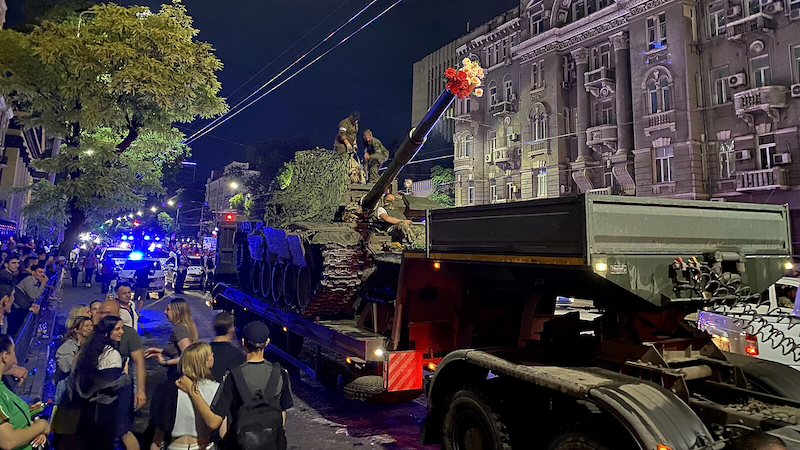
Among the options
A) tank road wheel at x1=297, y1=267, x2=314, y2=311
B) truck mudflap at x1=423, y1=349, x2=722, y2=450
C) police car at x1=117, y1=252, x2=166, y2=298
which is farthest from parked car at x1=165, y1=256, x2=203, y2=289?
truck mudflap at x1=423, y1=349, x2=722, y2=450

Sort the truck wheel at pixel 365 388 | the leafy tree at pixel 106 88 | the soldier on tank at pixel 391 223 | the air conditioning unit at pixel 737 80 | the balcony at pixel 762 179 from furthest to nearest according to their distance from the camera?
the air conditioning unit at pixel 737 80, the balcony at pixel 762 179, the leafy tree at pixel 106 88, the soldier on tank at pixel 391 223, the truck wheel at pixel 365 388

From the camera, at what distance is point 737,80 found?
21.8 meters

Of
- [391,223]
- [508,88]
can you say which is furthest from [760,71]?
[391,223]

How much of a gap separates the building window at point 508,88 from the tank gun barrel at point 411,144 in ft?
90.1

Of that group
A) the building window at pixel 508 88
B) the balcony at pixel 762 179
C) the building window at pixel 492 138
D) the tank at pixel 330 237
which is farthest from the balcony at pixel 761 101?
the tank at pixel 330 237

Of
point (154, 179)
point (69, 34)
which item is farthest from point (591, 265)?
point (154, 179)

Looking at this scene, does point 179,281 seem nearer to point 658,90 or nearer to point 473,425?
point 473,425

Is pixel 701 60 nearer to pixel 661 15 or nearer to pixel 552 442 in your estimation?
pixel 661 15

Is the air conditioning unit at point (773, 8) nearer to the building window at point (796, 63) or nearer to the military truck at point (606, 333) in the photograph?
the building window at point (796, 63)

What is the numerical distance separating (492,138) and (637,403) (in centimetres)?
3372

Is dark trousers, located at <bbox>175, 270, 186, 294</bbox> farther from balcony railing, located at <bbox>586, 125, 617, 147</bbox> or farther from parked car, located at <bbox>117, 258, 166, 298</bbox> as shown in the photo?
balcony railing, located at <bbox>586, 125, 617, 147</bbox>

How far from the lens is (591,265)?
3301mm

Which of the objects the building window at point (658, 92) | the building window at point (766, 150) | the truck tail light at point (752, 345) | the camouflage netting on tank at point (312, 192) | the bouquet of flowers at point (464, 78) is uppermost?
the building window at point (658, 92)

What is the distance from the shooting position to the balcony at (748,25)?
68.8 feet
